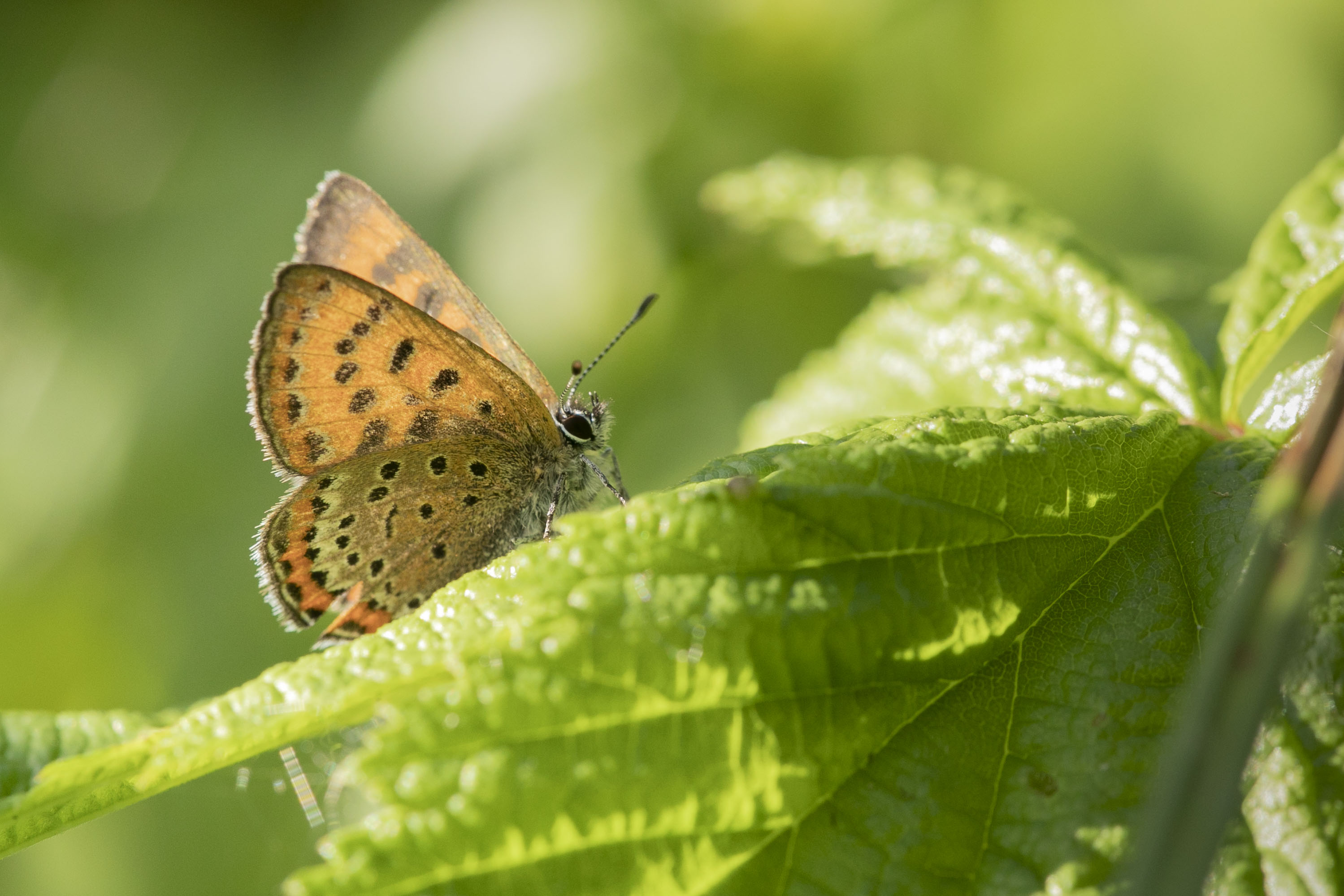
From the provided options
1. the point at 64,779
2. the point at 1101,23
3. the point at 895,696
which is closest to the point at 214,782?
the point at 64,779

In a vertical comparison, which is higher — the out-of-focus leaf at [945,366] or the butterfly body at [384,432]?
the out-of-focus leaf at [945,366]

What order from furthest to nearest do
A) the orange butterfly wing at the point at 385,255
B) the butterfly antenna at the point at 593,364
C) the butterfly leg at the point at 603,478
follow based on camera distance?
1. the butterfly antenna at the point at 593,364
2. the butterfly leg at the point at 603,478
3. the orange butterfly wing at the point at 385,255

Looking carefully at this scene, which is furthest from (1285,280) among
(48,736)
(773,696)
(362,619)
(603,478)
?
(48,736)

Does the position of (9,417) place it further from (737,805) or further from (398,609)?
(737,805)

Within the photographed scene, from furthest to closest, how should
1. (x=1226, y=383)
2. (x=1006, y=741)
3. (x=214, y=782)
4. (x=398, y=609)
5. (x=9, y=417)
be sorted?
(x=9, y=417)
(x=214, y=782)
(x=398, y=609)
(x=1226, y=383)
(x=1006, y=741)

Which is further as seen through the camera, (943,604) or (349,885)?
(943,604)

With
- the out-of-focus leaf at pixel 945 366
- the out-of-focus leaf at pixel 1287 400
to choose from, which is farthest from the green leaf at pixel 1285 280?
the out-of-focus leaf at pixel 945 366

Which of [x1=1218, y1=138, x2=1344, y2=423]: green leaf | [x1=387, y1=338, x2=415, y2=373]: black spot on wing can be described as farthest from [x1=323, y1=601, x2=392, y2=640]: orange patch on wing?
[x1=1218, y1=138, x2=1344, y2=423]: green leaf

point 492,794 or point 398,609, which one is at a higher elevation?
point 492,794

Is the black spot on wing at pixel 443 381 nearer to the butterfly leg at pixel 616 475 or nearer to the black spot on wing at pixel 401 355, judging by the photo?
the black spot on wing at pixel 401 355
